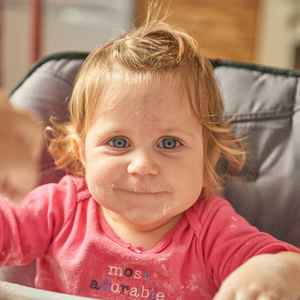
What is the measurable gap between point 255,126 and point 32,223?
1.71 feet

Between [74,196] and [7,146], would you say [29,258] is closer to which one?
[74,196]

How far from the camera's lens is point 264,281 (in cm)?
72

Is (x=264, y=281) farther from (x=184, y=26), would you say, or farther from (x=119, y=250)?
(x=184, y=26)

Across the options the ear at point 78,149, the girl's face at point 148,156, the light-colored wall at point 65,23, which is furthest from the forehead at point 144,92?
the light-colored wall at point 65,23

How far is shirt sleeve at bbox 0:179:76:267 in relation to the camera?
0.93m

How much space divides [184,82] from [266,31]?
243 centimetres

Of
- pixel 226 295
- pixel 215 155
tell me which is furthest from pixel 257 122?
pixel 226 295

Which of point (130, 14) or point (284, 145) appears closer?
point (284, 145)

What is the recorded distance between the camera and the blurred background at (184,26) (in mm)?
3143

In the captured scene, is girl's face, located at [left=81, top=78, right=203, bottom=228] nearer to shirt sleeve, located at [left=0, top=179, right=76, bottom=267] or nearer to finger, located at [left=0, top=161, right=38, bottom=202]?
shirt sleeve, located at [left=0, top=179, right=76, bottom=267]

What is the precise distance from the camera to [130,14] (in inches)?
130

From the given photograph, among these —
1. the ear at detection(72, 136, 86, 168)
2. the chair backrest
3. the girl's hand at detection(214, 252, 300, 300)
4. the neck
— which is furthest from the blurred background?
the girl's hand at detection(214, 252, 300, 300)

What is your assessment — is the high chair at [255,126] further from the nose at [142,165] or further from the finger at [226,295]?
the finger at [226,295]

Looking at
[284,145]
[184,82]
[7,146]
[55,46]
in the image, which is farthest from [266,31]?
[7,146]
